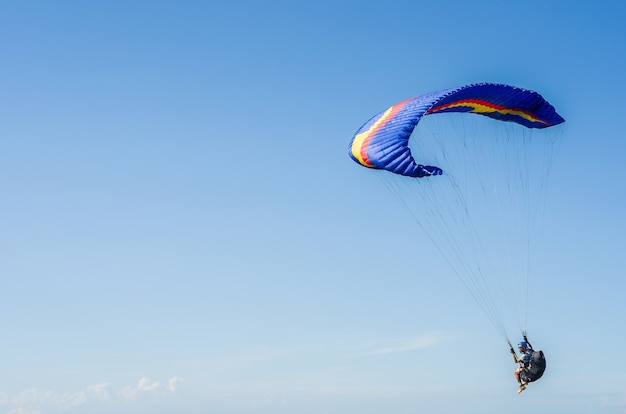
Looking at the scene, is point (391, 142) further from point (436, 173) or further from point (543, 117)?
point (543, 117)

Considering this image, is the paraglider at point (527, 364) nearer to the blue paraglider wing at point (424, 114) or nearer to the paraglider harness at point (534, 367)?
the paraglider harness at point (534, 367)

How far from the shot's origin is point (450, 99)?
1056 inches

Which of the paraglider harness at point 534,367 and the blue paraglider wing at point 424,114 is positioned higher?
the blue paraglider wing at point 424,114

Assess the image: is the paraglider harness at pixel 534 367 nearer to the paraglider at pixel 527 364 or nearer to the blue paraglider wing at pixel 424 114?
the paraglider at pixel 527 364

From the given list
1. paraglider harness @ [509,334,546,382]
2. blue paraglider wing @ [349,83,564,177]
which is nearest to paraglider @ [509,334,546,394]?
paraglider harness @ [509,334,546,382]

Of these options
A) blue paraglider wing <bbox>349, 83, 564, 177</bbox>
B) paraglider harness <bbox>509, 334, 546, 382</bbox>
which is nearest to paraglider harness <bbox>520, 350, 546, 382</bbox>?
paraglider harness <bbox>509, 334, 546, 382</bbox>

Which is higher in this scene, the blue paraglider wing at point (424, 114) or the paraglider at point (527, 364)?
the blue paraglider wing at point (424, 114)

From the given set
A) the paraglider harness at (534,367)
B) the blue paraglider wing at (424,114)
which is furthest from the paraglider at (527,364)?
the blue paraglider wing at (424,114)

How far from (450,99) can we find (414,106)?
3.84 feet

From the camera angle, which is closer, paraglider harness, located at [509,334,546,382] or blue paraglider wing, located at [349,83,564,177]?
blue paraglider wing, located at [349,83,564,177]

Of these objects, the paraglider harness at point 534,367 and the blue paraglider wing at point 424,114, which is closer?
the blue paraglider wing at point 424,114

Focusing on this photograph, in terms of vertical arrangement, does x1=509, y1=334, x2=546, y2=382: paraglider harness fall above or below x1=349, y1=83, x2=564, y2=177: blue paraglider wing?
below

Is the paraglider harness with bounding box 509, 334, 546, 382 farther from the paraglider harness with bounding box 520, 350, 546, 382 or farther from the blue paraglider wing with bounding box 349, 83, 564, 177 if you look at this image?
the blue paraglider wing with bounding box 349, 83, 564, 177

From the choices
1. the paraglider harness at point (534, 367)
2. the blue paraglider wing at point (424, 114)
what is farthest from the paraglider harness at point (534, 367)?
the blue paraglider wing at point (424, 114)
